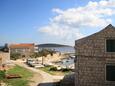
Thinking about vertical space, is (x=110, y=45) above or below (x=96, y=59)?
above

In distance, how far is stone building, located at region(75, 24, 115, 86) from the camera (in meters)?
27.4

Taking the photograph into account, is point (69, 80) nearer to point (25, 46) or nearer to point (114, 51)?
point (114, 51)

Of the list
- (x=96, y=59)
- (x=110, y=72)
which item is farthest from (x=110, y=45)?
(x=110, y=72)

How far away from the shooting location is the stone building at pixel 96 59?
2738cm

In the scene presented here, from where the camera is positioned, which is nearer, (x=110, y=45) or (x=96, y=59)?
(x=110, y=45)

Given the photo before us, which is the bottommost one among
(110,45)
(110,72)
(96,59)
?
(110,72)

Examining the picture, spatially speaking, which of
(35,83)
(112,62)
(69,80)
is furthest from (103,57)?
(35,83)

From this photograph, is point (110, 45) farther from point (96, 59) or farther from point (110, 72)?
point (110, 72)

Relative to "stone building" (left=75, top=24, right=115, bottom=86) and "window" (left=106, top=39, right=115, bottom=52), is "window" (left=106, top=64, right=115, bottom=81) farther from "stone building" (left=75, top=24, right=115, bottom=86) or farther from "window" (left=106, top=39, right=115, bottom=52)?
"window" (left=106, top=39, right=115, bottom=52)

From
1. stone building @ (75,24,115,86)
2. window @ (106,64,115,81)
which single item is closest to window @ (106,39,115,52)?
stone building @ (75,24,115,86)

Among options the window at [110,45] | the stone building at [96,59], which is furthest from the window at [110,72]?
the window at [110,45]

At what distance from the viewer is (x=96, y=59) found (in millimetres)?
27703

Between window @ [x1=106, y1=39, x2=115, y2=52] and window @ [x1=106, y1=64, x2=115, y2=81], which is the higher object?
window @ [x1=106, y1=39, x2=115, y2=52]

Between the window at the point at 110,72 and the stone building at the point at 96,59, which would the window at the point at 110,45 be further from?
the window at the point at 110,72
